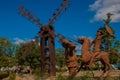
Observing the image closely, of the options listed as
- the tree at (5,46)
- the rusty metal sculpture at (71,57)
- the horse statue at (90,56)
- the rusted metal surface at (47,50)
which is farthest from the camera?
the tree at (5,46)

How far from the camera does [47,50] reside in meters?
15.9

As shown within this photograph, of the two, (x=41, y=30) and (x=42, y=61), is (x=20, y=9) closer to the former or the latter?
(x=41, y=30)

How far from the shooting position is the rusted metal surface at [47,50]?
49.9 ft

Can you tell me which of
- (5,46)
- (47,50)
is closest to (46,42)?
(47,50)

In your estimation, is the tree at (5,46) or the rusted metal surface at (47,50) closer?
the rusted metal surface at (47,50)

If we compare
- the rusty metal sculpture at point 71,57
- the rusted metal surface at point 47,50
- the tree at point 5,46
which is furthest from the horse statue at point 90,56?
the tree at point 5,46

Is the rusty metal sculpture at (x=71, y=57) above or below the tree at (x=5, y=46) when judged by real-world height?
below

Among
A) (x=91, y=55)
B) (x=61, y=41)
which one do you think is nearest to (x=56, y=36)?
(x=61, y=41)

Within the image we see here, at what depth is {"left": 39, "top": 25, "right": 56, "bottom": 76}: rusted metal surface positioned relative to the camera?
15.2m

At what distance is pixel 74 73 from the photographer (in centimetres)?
1193

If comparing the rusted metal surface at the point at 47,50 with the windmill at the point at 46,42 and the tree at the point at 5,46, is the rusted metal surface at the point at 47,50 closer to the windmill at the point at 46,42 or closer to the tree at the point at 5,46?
the windmill at the point at 46,42

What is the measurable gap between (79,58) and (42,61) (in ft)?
12.0

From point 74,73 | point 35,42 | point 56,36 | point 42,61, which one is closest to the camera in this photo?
point 74,73

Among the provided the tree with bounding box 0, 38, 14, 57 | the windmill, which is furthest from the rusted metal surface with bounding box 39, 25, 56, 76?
the tree with bounding box 0, 38, 14, 57
